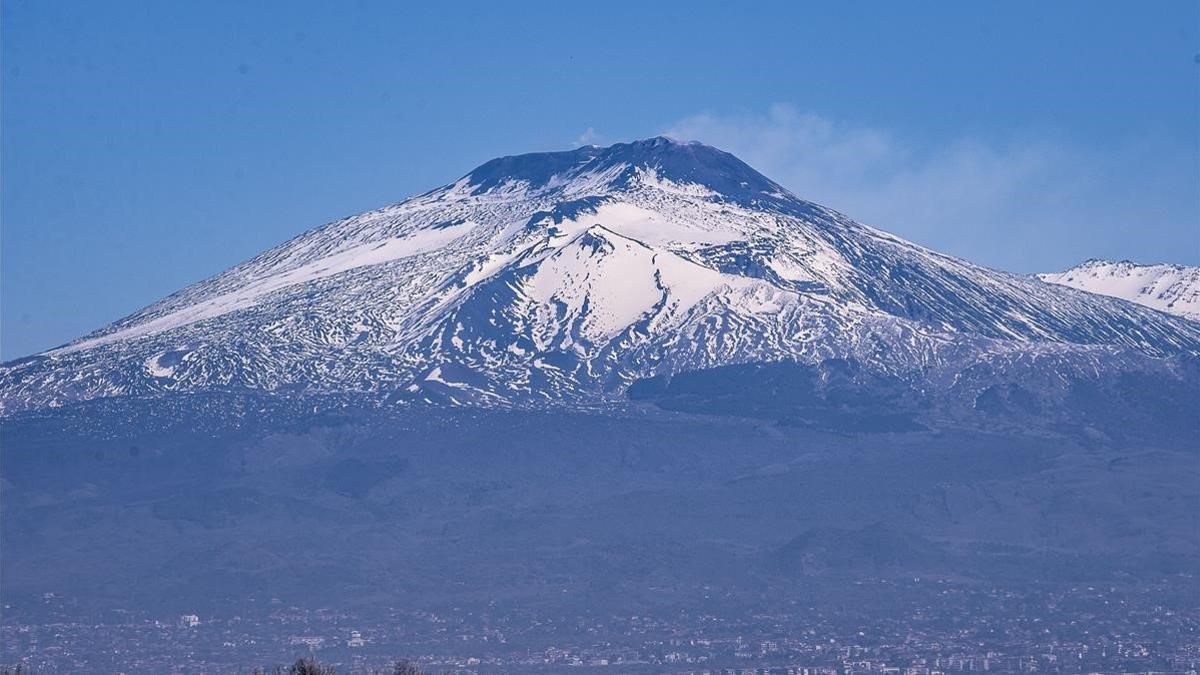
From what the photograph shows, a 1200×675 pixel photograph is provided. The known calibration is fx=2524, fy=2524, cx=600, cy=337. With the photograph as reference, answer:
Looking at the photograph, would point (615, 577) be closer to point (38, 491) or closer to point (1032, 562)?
point (1032, 562)

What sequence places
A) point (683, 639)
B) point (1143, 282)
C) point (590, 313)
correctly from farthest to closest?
point (1143, 282) < point (590, 313) < point (683, 639)

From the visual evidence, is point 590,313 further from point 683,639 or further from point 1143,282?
point 1143,282

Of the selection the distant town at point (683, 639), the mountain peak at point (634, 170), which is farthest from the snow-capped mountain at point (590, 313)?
the distant town at point (683, 639)

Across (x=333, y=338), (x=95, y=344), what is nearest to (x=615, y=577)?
(x=333, y=338)

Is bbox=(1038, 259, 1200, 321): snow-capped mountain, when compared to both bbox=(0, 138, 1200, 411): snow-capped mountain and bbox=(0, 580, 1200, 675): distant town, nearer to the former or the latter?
bbox=(0, 138, 1200, 411): snow-capped mountain

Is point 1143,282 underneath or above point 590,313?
above

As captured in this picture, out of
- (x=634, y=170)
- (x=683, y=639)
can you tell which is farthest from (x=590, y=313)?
(x=683, y=639)

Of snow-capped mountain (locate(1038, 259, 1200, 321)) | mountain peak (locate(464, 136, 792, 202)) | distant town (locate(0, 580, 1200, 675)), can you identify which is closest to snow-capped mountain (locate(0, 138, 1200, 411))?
mountain peak (locate(464, 136, 792, 202))
